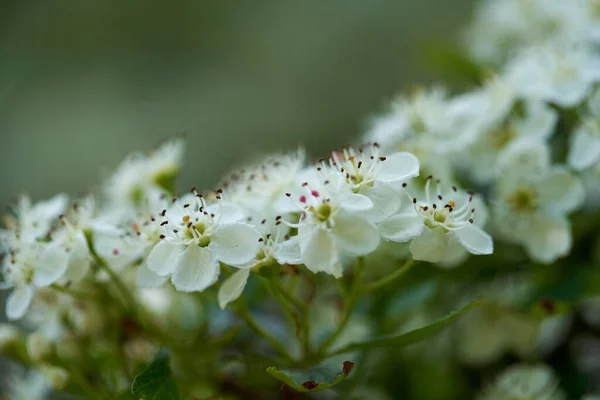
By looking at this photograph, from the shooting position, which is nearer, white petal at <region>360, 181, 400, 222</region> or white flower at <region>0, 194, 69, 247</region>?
white petal at <region>360, 181, 400, 222</region>

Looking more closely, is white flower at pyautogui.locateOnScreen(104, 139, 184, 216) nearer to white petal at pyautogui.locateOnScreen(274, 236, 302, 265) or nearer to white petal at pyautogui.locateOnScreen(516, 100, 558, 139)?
white petal at pyautogui.locateOnScreen(274, 236, 302, 265)

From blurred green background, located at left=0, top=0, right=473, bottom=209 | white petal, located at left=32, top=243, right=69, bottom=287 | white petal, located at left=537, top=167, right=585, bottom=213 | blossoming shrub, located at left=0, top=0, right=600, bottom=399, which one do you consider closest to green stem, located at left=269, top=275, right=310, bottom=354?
blossoming shrub, located at left=0, top=0, right=600, bottom=399

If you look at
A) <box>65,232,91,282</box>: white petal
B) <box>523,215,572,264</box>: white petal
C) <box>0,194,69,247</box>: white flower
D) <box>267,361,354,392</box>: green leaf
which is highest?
<box>0,194,69,247</box>: white flower

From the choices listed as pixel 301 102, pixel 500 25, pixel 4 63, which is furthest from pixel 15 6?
pixel 500 25

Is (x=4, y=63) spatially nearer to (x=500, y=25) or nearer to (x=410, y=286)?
(x=500, y=25)

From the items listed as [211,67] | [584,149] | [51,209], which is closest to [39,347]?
[51,209]

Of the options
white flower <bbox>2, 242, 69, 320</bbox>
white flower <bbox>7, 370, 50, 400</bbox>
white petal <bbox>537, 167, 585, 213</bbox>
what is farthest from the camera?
white flower <bbox>7, 370, 50, 400</bbox>

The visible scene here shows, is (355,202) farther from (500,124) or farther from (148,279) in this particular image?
(500,124)
